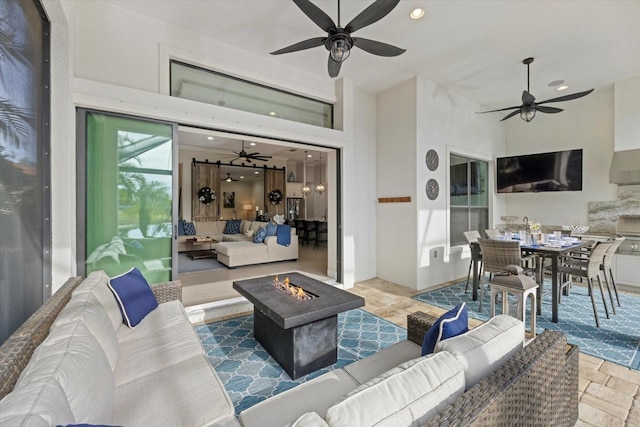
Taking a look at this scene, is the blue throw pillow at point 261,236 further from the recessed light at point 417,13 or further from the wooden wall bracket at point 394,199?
the recessed light at point 417,13

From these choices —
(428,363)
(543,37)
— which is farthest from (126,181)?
(543,37)

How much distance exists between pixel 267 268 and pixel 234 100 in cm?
360

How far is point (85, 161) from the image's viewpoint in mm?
2906

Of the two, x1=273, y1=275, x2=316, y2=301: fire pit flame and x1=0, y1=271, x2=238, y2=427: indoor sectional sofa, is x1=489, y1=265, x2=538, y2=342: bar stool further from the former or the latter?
x1=0, y1=271, x2=238, y2=427: indoor sectional sofa

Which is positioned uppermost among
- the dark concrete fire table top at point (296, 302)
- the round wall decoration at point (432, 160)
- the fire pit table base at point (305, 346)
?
the round wall decoration at point (432, 160)

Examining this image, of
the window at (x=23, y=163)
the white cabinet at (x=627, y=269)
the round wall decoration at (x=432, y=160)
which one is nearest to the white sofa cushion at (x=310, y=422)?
the window at (x=23, y=163)

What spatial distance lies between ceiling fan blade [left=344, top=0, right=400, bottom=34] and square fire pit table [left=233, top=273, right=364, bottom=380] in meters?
2.39

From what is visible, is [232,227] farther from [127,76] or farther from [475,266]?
[475,266]

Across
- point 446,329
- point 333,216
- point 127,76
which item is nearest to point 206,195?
point 333,216

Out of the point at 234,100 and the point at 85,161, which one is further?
the point at 234,100

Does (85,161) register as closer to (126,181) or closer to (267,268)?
(126,181)

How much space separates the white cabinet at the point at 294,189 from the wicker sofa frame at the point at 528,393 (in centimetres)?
990

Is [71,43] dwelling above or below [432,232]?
above

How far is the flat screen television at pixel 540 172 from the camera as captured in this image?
5414 millimetres
